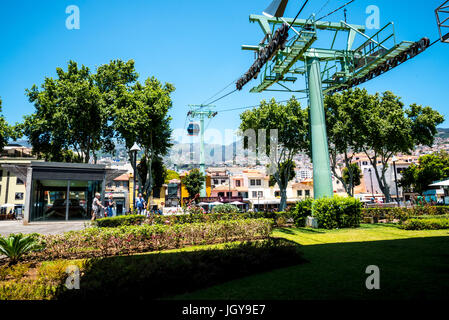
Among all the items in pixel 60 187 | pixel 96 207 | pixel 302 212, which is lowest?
pixel 302 212

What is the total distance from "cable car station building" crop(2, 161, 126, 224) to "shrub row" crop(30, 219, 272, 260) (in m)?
11.9

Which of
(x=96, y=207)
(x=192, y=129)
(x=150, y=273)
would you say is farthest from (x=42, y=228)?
(x=192, y=129)

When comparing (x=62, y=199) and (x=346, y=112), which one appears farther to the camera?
(x=346, y=112)

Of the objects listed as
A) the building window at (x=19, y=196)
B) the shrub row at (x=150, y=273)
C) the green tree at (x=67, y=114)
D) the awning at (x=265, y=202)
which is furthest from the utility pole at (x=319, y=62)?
the building window at (x=19, y=196)

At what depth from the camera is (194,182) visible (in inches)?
2231

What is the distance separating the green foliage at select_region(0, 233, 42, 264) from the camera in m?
6.96

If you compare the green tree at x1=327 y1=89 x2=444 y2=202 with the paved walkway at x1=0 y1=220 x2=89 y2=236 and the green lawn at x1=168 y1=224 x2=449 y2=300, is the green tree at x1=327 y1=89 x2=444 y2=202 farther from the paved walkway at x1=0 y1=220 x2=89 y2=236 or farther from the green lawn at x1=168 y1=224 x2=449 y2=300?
the paved walkway at x1=0 y1=220 x2=89 y2=236

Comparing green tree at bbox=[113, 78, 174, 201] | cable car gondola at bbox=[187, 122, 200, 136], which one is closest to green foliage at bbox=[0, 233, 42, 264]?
green tree at bbox=[113, 78, 174, 201]

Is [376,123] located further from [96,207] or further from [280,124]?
[96,207]

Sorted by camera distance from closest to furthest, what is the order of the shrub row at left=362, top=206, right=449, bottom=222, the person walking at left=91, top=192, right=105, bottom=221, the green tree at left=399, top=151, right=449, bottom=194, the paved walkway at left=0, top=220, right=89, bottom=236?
the paved walkway at left=0, top=220, right=89, bottom=236 < the person walking at left=91, top=192, right=105, bottom=221 < the shrub row at left=362, top=206, right=449, bottom=222 < the green tree at left=399, top=151, right=449, bottom=194

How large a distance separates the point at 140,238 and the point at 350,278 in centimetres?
634

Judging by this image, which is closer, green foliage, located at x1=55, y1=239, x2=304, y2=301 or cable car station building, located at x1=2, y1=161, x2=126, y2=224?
green foliage, located at x1=55, y1=239, x2=304, y2=301

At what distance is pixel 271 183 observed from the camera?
2286 inches

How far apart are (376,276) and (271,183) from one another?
176 feet
